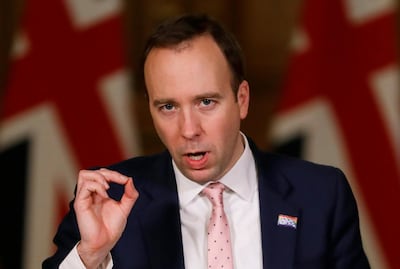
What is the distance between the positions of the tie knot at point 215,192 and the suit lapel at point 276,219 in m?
0.10

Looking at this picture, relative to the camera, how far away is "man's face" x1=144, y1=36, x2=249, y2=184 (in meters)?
1.75

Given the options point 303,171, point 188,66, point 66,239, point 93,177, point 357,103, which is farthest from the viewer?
point 357,103

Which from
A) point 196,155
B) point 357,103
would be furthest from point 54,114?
point 196,155

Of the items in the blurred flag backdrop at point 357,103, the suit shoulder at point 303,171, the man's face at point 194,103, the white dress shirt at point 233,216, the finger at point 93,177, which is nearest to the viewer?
the finger at point 93,177

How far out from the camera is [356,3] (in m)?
3.25

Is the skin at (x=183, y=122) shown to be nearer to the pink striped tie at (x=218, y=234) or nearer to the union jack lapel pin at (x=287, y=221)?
the pink striped tie at (x=218, y=234)

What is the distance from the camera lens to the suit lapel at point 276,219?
183 cm

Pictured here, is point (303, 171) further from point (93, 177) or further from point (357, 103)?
point (357, 103)

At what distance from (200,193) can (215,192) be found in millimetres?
40

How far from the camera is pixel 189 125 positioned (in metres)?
1.73

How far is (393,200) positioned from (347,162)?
0.23 m

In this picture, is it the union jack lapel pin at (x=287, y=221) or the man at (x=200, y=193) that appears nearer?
the man at (x=200, y=193)

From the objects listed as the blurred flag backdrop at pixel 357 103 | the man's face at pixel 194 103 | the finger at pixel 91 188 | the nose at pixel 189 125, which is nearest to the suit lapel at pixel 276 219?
the man's face at pixel 194 103

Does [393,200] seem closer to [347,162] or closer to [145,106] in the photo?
[347,162]
